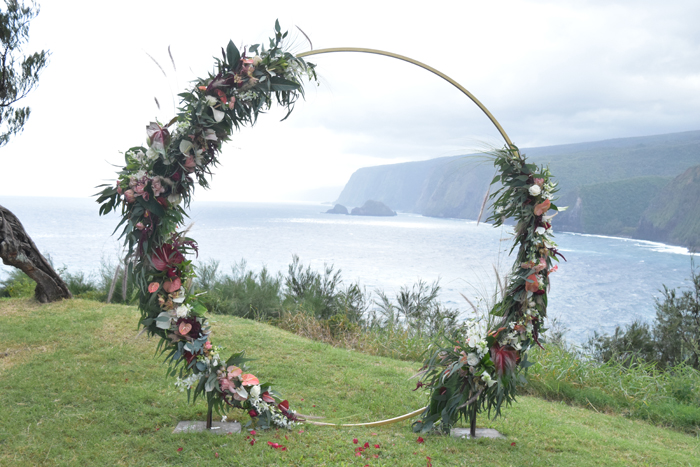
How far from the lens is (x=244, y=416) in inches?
135

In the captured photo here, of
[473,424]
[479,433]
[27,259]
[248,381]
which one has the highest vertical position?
[27,259]

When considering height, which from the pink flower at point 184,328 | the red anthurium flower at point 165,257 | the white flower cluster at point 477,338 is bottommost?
the white flower cluster at point 477,338

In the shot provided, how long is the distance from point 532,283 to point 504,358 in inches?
23.0

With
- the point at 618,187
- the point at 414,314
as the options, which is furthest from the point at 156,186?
the point at 618,187

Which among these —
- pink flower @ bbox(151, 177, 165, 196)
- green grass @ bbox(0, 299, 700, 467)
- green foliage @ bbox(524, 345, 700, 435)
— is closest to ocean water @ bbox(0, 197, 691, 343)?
green foliage @ bbox(524, 345, 700, 435)

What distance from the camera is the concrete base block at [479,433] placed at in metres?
3.35

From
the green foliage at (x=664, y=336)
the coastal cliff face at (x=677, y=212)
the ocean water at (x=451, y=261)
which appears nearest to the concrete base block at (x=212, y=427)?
the green foliage at (x=664, y=336)

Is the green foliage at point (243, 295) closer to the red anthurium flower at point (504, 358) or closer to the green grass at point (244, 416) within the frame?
the green grass at point (244, 416)

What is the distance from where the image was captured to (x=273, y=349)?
5.34 meters

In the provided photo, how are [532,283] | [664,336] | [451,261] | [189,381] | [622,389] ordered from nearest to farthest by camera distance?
[189,381] < [532,283] < [622,389] < [664,336] < [451,261]

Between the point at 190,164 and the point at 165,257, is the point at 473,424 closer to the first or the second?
the point at 165,257

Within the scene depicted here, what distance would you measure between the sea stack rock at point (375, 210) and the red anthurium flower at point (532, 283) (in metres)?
64.9

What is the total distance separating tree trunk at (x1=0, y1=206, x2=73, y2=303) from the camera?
594 centimetres

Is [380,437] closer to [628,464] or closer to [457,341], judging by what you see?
[457,341]
